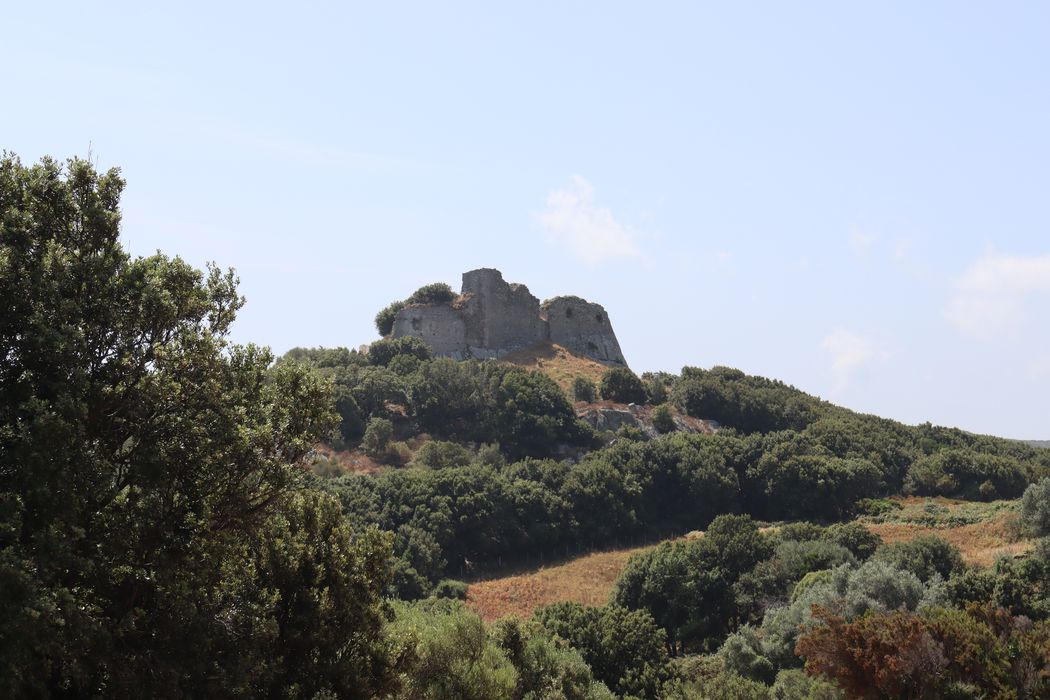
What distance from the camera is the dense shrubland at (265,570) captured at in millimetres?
11344

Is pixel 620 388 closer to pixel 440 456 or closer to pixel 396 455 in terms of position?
pixel 440 456

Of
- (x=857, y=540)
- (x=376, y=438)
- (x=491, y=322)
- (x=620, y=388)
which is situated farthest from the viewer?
(x=491, y=322)

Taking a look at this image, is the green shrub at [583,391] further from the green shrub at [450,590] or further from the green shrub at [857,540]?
the green shrub at [857,540]

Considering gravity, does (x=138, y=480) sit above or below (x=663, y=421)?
below

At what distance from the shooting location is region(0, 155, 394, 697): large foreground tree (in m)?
10.9

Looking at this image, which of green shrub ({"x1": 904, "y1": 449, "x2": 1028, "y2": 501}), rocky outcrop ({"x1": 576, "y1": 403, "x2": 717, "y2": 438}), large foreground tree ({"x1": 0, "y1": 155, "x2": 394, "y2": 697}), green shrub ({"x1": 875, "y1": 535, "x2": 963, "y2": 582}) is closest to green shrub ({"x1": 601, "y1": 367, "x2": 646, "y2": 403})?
rocky outcrop ({"x1": 576, "y1": 403, "x2": 717, "y2": 438})

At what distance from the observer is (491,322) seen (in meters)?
74.8

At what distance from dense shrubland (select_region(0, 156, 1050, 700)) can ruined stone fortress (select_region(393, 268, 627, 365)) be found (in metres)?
28.0

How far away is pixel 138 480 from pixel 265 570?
3.05 m

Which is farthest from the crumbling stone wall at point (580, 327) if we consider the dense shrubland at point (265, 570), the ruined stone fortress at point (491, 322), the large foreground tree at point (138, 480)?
the large foreground tree at point (138, 480)

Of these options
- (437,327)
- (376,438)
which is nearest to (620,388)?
(437,327)

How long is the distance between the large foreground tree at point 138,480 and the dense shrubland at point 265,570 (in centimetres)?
3

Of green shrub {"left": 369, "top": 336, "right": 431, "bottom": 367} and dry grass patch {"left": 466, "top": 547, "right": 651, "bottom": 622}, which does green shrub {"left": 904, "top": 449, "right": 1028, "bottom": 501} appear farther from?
green shrub {"left": 369, "top": 336, "right": 431, "bottom": 367}

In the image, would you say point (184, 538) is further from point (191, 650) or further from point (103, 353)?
point (103, 353)
